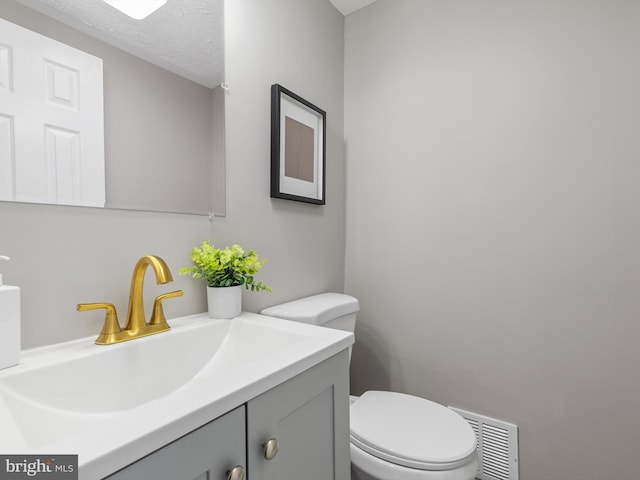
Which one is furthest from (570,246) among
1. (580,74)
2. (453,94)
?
(453,94)

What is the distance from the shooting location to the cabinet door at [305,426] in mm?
→ 573

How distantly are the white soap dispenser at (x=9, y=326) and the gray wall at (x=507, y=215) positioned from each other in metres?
1.33

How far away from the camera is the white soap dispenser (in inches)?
23.0

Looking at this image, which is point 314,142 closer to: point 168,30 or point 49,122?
point 168,30

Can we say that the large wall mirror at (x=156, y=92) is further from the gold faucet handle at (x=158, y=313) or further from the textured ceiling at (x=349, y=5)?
the textured ceiling at (x=349, y=5)

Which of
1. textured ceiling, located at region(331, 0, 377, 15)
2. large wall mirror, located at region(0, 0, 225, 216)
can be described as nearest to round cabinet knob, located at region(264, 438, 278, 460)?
large wall mirror, located at region(0, 0, 225, 216)

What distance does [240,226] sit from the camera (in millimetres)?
1137

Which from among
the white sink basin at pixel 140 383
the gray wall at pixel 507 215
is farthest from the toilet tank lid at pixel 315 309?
the gray wall at pixel 507 215

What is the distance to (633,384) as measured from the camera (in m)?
1.11

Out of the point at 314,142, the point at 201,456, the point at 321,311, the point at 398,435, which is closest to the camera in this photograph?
the point at 201,456

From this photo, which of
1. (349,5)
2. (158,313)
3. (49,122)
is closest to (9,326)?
(158,313)

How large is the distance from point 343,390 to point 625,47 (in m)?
1.47

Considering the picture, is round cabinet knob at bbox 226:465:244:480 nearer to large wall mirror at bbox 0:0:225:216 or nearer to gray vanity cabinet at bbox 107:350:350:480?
gray vanity cabinet at bbox 107:350:350:480

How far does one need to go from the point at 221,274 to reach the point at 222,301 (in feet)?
0.26
